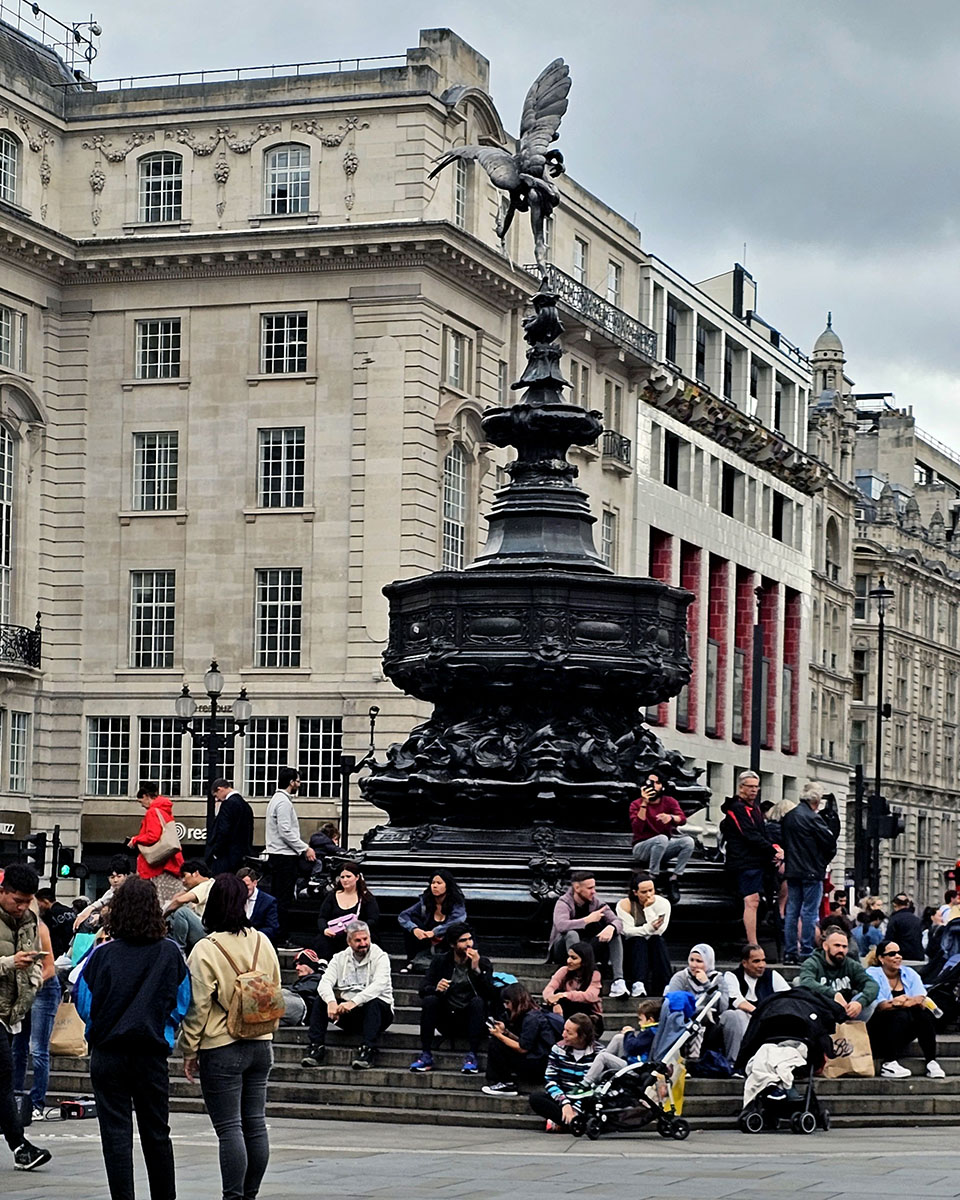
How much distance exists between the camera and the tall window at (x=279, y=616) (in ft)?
192

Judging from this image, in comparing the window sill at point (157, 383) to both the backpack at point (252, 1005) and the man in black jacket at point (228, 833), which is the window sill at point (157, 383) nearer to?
the man in black jacket at point (228, 833)

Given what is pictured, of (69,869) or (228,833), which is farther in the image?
(69,869)

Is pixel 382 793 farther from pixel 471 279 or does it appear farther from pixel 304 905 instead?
pixel 471 279

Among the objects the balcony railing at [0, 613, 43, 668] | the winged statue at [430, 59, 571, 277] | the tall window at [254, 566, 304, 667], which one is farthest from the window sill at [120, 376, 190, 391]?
the winged statue at [430, 59, 571, 277]

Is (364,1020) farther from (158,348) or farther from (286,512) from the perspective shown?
(158,348)

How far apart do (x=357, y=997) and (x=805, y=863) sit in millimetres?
5433

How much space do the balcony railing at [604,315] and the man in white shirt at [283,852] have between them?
40692mm

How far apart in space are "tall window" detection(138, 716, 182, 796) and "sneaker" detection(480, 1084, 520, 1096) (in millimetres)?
41235

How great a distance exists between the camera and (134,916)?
1233cm

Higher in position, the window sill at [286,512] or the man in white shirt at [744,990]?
the window sill at [286,512]

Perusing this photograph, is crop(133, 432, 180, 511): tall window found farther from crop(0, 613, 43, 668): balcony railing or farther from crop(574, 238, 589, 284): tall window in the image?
crop(574, 238, 589, 284): tall window

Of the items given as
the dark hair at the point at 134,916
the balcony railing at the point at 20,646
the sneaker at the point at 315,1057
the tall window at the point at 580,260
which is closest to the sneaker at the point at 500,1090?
the sneaker at the point at 315,1057

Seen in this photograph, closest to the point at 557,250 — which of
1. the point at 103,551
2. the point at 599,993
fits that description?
the point at 103,551

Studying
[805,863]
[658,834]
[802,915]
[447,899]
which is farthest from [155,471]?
[447,899]
